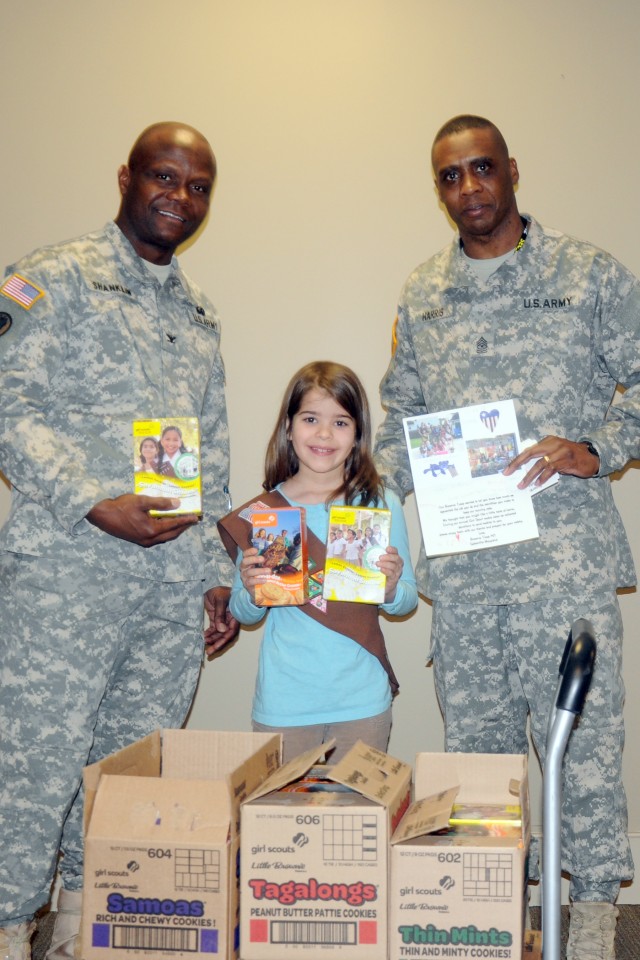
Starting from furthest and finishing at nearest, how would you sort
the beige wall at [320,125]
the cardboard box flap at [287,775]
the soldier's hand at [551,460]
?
the beige wall at [320,125] → the soldier's hand at [551,460] → the cardboard box flap at [287,775]

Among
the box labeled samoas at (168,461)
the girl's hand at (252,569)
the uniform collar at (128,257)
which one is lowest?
the girl's hand at (252,569)

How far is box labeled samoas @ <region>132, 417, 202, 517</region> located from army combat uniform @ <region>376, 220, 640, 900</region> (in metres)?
0.76

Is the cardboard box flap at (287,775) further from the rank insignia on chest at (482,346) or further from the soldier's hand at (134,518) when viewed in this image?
the rank insignia on chest at (482,346)

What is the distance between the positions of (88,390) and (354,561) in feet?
2.67

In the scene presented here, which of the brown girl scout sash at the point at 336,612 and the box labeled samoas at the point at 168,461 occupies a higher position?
the box labeled samoas at the point at 168,461

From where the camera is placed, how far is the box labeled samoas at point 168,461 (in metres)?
2.31

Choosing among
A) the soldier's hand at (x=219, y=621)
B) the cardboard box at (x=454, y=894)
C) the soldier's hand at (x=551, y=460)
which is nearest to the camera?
the cardboard box at (x=454, y=894)

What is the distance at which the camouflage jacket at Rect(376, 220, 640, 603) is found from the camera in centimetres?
256

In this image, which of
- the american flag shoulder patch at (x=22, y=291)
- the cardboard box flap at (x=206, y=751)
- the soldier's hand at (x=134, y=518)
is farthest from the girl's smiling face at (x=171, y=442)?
the cardboard box flap at (x=206, y=751)

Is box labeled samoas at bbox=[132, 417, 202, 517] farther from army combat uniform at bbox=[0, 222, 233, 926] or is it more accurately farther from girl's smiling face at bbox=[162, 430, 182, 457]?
army combat uniform at bbox=[0, 222, 233, 926]

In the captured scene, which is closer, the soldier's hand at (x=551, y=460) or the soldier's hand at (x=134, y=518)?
the soldier's hand at (x=134, y=518)

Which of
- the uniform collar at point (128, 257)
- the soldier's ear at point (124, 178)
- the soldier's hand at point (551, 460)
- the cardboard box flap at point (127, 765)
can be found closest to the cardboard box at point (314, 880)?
the cardboard box flap at point (127, 765)

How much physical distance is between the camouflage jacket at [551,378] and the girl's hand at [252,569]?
1.85 ft

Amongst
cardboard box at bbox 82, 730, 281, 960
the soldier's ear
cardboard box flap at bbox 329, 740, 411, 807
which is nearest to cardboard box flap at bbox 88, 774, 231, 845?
cardboard box at bbox 82, 730, 281, 960
